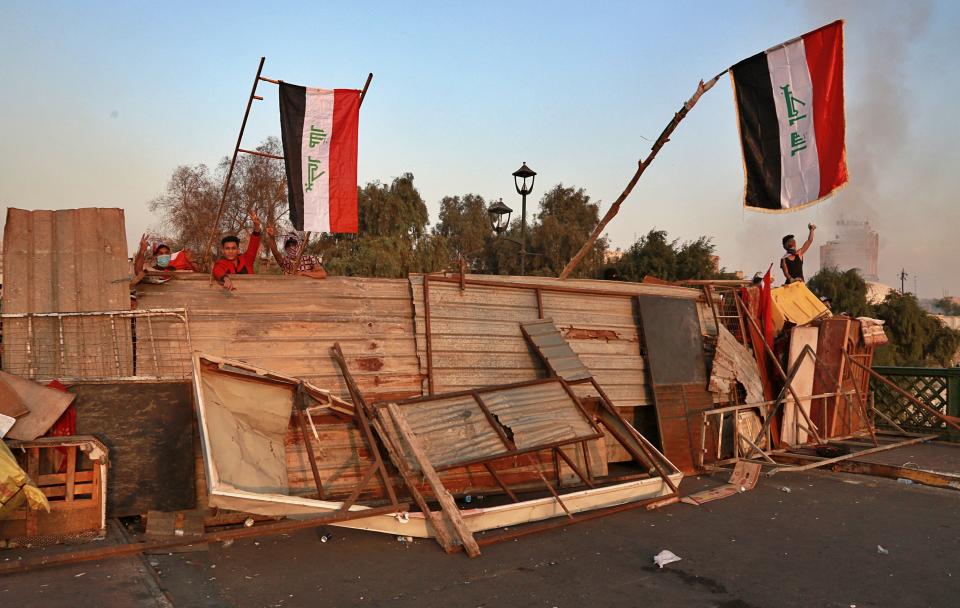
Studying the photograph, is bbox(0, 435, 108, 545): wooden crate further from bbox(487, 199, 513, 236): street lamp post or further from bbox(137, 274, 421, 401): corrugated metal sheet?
bbox(487, 199, 513, 236): street lamp post

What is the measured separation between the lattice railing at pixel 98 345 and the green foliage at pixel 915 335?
34644 mm

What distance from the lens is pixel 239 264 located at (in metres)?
7.81

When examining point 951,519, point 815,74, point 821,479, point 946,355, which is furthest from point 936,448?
point 946,355

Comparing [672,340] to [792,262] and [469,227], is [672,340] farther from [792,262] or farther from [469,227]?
[469,227]

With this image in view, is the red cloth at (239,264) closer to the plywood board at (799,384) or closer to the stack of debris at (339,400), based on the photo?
the stack of debris at (339,400)

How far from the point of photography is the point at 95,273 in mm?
6785

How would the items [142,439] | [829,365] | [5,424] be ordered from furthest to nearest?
[829,365]
[142,439]
[5,424]

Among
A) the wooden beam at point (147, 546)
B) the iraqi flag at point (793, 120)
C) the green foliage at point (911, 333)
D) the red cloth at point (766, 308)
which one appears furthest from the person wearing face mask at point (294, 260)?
the green foliage at point (911, 333)

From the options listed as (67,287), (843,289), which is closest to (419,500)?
(67,287)

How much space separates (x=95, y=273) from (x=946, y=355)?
3895cm

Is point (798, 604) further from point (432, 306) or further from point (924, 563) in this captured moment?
point (432, 306)

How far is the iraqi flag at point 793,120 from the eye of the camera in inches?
370

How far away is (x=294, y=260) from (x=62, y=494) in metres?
3.92

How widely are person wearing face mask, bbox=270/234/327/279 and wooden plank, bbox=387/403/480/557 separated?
6.76ft
